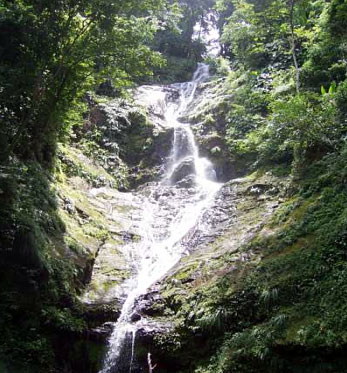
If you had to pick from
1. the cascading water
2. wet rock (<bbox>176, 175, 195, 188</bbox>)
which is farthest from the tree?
wet rock (<bbox>176, 175, 195, 188</bbox>)

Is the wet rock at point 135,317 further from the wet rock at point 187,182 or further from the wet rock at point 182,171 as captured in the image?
the wet rock at point 182,171

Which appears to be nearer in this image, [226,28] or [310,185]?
[310,185]

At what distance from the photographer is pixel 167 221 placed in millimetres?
14375

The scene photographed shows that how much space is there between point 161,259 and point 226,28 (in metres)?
15.0

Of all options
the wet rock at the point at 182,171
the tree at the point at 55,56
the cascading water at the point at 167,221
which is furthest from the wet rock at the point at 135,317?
the wet rock at the point at 182,171

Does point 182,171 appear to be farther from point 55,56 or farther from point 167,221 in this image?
point 55,56

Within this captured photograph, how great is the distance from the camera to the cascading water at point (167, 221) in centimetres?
821

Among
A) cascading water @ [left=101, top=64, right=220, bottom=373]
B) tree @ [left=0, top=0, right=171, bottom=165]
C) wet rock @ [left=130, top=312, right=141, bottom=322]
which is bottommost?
wet rock @ [left=130, top=312, right=141, bottom=322]

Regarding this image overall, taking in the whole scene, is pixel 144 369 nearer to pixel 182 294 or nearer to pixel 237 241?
pixel 182 294

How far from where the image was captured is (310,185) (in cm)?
981

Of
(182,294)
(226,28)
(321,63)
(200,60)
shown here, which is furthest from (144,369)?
(200,60)

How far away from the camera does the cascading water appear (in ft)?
26.9

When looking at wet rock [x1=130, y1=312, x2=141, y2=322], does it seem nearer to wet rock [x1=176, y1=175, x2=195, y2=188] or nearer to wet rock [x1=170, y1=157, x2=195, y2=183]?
wet rock [x1=176, y1=175, x2=195, y2=188]

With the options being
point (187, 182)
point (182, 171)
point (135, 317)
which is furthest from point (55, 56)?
point (182, 171)
